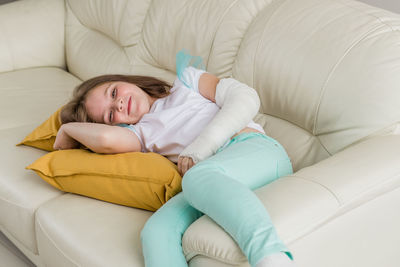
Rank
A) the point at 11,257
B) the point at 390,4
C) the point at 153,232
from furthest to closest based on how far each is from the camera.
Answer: the point at 390,4 < the point at 11,257 < the point at 153,232

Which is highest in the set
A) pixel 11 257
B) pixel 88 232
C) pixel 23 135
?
pixel 88 232

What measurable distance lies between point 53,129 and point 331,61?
1038mm

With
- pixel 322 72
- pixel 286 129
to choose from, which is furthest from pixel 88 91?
pixel 322 72

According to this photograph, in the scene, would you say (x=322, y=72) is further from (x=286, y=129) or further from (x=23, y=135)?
(x=23, y=135)

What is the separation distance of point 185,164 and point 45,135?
27.3 inches

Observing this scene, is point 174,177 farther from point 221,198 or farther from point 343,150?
point 343,150

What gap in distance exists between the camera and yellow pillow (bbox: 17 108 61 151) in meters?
2.01

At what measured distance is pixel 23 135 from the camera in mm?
2164

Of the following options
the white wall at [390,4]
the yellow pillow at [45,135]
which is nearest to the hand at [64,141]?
the yellow pillow at [45,135]

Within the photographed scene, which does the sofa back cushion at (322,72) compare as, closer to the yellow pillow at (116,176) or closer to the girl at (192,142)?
the girl at (192,142)

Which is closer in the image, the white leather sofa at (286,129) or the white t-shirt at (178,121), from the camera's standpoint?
the white leather sofa at (286,129)

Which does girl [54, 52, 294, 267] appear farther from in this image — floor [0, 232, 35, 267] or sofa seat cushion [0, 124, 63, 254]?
floor [0, 232, 35, 267]

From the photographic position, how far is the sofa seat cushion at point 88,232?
4.69 ft

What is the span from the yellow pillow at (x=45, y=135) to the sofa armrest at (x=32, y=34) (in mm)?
865
